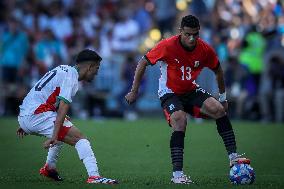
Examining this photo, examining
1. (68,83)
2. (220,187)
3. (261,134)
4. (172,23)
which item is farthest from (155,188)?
(172,23)

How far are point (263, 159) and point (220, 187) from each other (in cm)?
434

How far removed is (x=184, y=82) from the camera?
12.5 meters

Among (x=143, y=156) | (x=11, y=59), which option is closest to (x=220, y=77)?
(x=143, y=156)

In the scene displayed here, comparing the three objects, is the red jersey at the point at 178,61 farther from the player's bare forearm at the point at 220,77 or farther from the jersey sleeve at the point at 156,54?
the player's bare forearm at the point at 220,77

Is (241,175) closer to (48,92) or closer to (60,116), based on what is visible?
(60,116)

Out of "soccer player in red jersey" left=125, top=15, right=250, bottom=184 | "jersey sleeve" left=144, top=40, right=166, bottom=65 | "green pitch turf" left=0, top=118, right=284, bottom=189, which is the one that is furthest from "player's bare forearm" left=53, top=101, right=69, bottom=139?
"jersey sleeve" left=144, top=40, right=166, bottom=65

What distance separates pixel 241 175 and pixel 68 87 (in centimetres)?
254

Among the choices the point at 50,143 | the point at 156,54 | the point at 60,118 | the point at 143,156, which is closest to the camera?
the point at 50,143

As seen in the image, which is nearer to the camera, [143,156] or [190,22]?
[190,22]

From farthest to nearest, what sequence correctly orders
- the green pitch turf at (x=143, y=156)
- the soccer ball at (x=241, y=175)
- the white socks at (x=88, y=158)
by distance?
the green pitch turf at (x=143, y=156) < the soccer ball at (x=241, y=175) < the white socks at (x=88, y=158)

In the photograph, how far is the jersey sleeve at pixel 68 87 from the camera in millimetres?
11352

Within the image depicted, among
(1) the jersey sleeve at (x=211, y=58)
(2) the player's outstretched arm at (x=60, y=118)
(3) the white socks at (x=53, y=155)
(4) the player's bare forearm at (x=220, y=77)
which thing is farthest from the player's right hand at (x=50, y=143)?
(4) the player's bare forearm at (x=220, y=77)

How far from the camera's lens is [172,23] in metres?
27.9

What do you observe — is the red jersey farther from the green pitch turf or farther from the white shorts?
the white shorts
